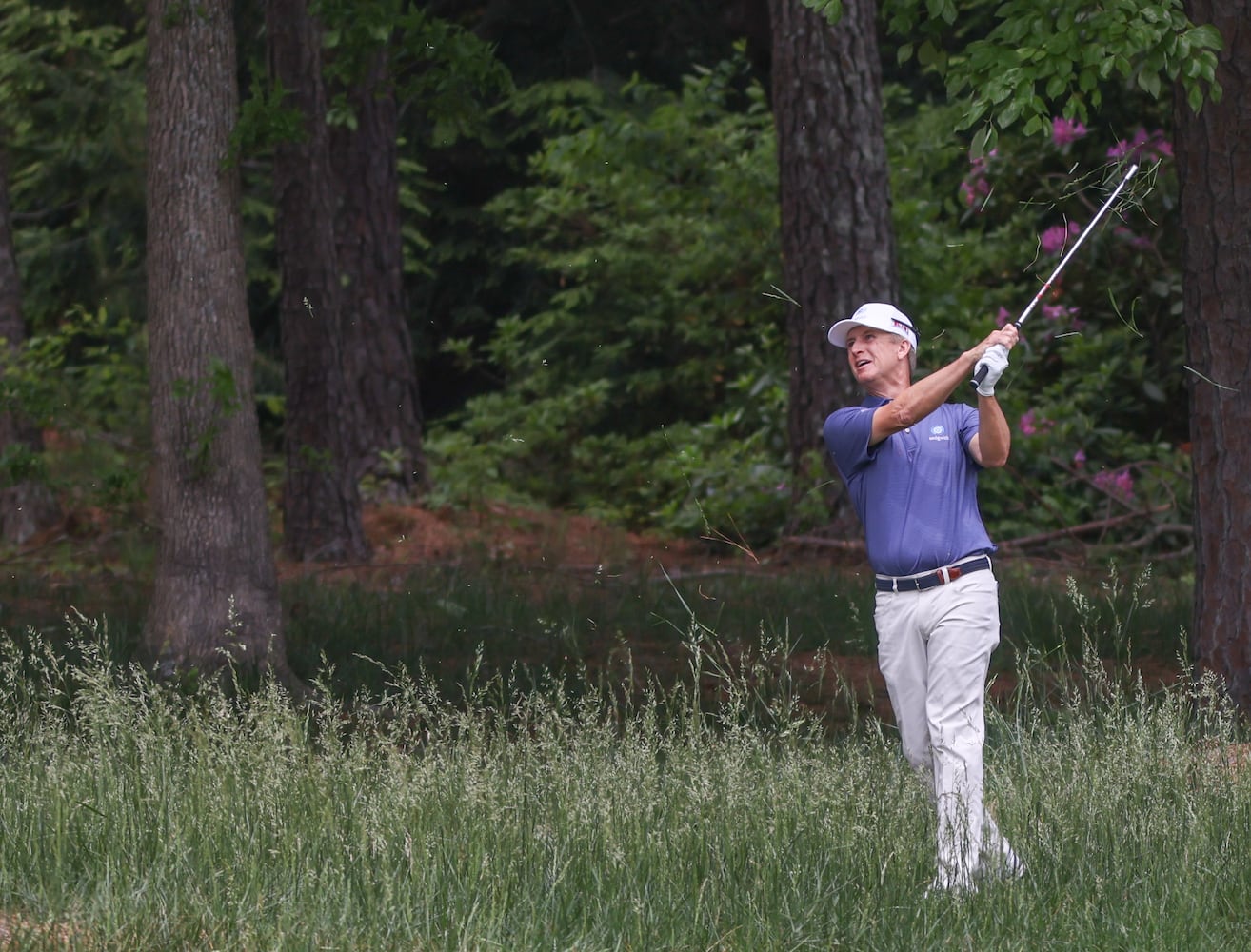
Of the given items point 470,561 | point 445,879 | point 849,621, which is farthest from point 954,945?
point 470,561

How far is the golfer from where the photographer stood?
511 centimetres

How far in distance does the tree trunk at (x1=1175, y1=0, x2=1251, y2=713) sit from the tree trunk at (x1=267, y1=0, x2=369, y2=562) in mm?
7319

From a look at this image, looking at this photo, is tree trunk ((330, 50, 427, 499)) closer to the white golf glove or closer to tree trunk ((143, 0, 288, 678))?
tree trunk ((143, 0, 288, 678))

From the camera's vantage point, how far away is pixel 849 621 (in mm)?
9797

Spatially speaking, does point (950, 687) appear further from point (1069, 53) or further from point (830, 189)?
point (830, 189)

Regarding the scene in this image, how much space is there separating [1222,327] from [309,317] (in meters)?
7.89

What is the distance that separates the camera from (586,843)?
16.7 ft

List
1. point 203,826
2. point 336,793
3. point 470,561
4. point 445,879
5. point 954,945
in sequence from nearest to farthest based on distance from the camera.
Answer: point 954,945, point 445,879, point 203,826, point 336,793, point 470,561

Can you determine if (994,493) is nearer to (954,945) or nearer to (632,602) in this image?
(632,602)

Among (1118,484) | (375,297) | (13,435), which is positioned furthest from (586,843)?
(13,435)

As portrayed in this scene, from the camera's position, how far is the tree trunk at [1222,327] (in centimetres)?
735

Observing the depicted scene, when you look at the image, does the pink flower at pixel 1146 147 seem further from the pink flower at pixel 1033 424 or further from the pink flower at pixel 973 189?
Answer: the pink flower at pixel 1033 424

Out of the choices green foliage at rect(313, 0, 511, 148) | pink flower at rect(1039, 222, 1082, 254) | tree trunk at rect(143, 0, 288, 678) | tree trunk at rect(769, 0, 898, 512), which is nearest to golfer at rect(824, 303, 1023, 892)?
tree trunk at rect(143, 0, 288, 678)

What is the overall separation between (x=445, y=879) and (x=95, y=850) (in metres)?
1.15
